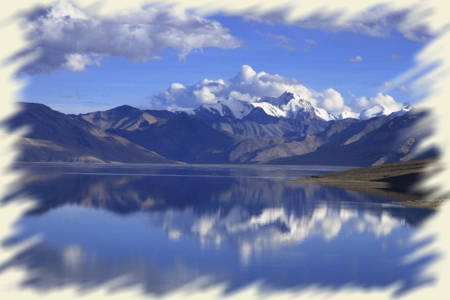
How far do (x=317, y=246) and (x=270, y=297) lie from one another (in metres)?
18.7

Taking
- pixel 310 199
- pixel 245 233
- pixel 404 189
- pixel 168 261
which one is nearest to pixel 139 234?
pixel 245 233

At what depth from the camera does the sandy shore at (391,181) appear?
329 feet

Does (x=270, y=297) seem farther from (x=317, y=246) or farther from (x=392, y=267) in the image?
(x=317, y=246)

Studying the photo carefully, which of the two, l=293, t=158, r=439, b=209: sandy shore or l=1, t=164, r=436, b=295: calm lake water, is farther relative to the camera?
l=293, t=158, r=439, b=209: sandy shore

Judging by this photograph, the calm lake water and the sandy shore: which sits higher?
the sandy shore

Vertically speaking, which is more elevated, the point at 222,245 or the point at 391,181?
the point at 391,181

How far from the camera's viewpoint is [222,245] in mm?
49938

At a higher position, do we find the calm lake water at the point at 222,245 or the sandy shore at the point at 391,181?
the sandy shore at the point at 391,181

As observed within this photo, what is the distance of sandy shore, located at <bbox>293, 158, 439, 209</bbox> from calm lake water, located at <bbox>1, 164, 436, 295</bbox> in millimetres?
15737

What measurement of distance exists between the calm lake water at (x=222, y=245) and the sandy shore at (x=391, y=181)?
15.7m

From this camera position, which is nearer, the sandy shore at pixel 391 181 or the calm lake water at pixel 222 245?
the calm lake water at pixel 222 245

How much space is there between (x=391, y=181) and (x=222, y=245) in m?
106

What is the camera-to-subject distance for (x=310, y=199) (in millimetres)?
102125

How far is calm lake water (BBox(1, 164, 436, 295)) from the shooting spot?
36656 millimetres
